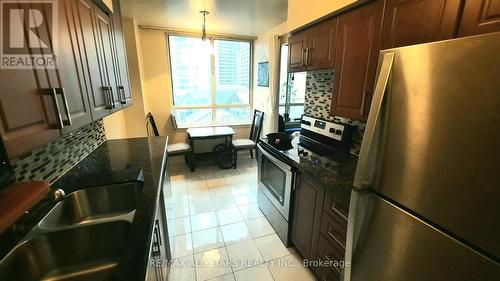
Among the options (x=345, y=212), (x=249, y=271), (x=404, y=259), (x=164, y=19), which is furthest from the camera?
(x=164, y=19)

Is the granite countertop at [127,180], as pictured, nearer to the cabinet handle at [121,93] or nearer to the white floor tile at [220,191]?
the cabinet handle at [121,93]

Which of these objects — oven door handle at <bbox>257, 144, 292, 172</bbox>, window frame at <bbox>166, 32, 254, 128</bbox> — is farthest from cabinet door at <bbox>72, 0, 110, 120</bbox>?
window frame at <bbox>166, 32, 254, 128</bbox>

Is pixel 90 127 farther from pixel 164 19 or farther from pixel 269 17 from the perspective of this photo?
pixel 269 17

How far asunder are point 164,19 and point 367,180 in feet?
11.8

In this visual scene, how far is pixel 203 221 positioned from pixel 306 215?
130cm

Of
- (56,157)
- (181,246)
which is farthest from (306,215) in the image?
(56,157)

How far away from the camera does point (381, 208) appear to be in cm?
102

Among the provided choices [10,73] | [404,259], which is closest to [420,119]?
[404,259]

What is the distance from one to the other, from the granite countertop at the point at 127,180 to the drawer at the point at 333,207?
112 cm

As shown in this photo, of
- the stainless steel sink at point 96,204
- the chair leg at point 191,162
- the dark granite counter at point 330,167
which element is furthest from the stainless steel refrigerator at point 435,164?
the chair leg at point 191,162

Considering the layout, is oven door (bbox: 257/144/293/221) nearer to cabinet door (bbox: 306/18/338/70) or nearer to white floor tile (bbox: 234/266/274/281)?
white floor tile (bbox: 234/266/274/281)

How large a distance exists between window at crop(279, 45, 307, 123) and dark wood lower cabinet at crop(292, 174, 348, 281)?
2024 mm

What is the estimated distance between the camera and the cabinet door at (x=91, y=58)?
117 centimetres

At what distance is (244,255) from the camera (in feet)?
6.40
